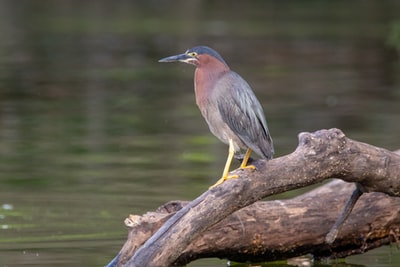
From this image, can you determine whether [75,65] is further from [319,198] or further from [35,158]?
[319,198]

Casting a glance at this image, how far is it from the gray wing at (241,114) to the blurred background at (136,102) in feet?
3.75

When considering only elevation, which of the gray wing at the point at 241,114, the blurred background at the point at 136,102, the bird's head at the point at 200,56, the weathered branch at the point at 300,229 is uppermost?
the bird's head at the point at 200,56

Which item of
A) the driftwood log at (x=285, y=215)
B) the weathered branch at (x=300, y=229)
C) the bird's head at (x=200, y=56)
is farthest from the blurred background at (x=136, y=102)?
the bird's head at (x=200, y=56)

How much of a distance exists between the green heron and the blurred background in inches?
44.7

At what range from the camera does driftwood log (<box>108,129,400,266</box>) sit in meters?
5.16

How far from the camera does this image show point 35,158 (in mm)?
10047

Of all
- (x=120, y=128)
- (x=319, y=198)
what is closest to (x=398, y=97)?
(x=120, y=128)

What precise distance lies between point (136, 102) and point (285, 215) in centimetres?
795

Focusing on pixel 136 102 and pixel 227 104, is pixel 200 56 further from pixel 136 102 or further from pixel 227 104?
pixel 136 102

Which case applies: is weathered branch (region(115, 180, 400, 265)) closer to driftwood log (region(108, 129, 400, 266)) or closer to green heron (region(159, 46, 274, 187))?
driftwood log (region(108, 129, 400, 266))

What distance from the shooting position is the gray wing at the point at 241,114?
561 cm

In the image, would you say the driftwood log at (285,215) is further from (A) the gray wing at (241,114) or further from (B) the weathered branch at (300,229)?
(A) the gray wing at (241,114)

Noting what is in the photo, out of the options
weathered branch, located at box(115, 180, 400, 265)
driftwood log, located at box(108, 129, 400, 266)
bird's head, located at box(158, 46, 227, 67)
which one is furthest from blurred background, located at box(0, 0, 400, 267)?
bird's head, located at box(158, 46, 227, 67)

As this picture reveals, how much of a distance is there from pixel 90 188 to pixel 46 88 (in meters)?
6.87
